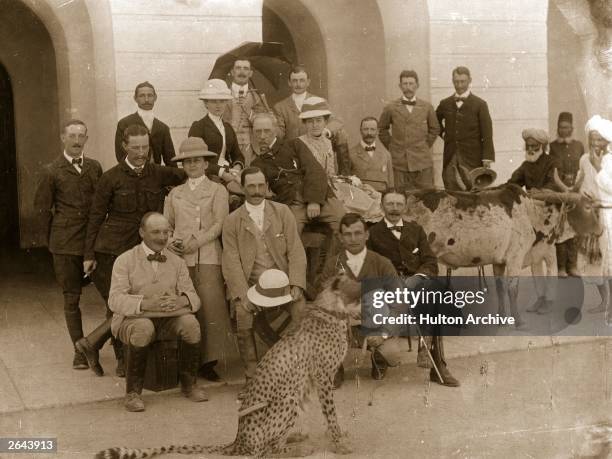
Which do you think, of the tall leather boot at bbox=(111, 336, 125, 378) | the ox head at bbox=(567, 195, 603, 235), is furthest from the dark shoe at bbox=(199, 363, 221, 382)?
the ox head at bbox=(567, 195, 603, 235)

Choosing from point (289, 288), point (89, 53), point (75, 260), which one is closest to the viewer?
point (289, 288)

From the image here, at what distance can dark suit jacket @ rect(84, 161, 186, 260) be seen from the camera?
6121mm

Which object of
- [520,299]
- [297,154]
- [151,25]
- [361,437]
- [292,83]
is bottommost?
[361,437]

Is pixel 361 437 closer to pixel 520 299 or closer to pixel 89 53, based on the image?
pixel 520 299

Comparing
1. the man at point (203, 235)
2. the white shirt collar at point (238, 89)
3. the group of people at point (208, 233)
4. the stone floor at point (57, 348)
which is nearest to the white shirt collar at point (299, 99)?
the group of people at point (208, 233)

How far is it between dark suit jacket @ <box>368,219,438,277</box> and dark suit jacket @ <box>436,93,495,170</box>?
6.95 feet

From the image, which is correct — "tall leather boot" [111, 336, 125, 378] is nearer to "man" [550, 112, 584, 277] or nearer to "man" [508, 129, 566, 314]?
"man" [508, 129, 566, 314]

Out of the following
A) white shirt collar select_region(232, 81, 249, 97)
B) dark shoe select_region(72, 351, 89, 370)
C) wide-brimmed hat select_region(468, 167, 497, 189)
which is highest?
white shirt collar select_region(232, 81, 249, 97)

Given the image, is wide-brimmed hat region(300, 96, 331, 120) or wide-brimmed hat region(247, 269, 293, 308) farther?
wide-brimmed hat region(300, 96, 331, 120)

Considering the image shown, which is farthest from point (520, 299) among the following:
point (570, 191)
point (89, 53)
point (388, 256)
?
point (89, 53)

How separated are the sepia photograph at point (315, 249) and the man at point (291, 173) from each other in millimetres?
18

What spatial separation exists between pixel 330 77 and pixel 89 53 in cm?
251

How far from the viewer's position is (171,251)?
236 inches

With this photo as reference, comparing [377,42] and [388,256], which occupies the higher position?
[377,42]
